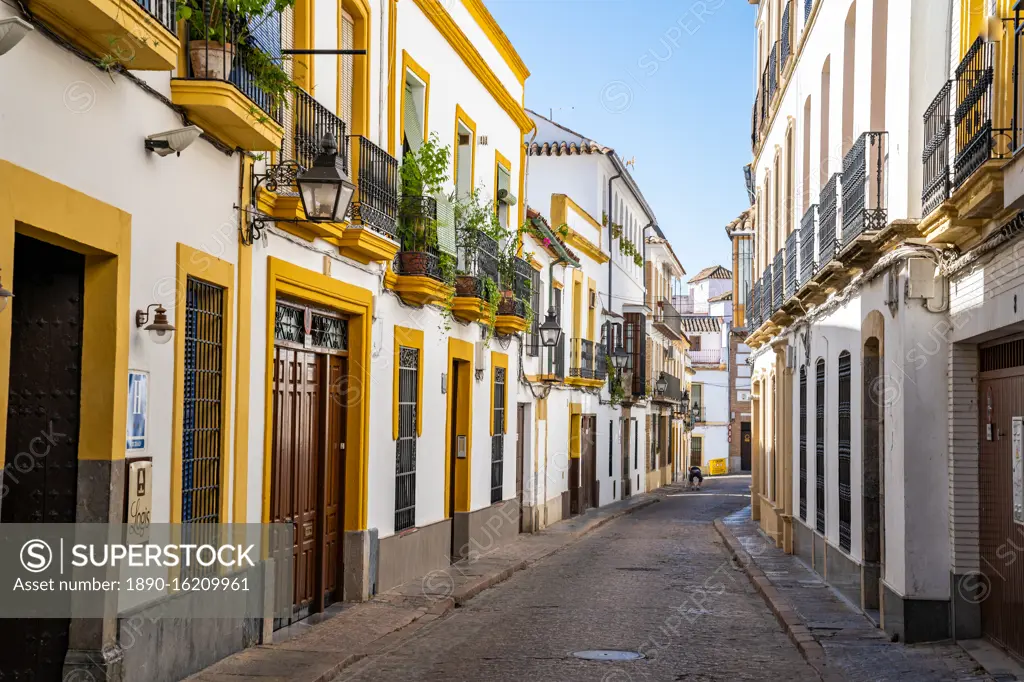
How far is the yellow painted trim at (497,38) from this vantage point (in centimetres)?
1602

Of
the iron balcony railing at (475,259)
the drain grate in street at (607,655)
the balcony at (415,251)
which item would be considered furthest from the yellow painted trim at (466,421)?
the drain grate in street at (607,655)

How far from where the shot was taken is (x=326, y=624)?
405 inches

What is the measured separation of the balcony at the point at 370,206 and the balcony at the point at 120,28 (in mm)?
4018

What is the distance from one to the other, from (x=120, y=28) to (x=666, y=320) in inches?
1545

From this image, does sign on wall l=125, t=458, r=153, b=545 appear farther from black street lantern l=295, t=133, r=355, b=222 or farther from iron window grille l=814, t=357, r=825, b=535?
iron window grille l=814, t=357, r=825, b=535

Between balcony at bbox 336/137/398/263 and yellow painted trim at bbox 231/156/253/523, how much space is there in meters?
1.93

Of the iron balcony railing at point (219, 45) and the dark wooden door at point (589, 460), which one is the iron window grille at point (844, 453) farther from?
the dark wooden door at point (589, 460)

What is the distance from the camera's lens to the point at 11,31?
4965 mm

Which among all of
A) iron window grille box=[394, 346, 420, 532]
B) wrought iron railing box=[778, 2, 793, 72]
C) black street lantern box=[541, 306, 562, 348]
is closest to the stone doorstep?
iron window grille box=[394, 346, 420, 532]

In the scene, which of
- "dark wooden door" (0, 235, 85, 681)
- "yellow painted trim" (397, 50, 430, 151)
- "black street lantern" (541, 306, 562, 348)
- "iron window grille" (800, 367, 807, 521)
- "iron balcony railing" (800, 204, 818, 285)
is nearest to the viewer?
"dark wooden door" (0, 235, 85, 681)

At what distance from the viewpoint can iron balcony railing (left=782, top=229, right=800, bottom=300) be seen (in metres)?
15.9

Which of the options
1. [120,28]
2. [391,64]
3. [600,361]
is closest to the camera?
[120,28]

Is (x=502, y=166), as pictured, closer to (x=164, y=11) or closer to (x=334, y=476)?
(x=334, y=476)

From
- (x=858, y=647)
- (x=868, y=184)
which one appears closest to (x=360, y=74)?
(x=868, y=184)
